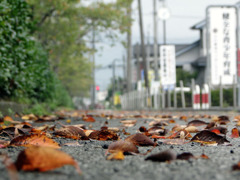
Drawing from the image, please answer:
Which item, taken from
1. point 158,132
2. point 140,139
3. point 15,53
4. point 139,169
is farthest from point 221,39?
point 139,169

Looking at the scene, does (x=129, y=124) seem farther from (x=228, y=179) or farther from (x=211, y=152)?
(x=228, y=179)

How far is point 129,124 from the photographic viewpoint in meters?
4.93

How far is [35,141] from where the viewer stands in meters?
2.45

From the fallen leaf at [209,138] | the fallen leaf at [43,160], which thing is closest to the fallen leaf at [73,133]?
the fallen leaf at [209,138]

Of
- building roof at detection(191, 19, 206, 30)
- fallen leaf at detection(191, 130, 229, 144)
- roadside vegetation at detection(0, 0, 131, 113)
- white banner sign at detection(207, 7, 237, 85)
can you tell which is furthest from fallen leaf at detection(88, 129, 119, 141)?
building roof at detection(191, 19, 206, 30)

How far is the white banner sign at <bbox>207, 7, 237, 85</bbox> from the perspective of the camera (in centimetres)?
1828

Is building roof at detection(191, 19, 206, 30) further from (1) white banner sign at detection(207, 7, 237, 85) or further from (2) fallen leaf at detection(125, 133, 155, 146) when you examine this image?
(2) fallen leaf at detection(125, 133, 155, 146)

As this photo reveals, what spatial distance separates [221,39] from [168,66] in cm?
887

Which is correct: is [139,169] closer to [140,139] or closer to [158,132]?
[140,139]

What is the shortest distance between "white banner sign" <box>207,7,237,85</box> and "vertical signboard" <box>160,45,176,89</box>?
24.7 feet

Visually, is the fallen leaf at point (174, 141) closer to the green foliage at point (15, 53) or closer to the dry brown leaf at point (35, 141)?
the dry brown leaf at point (35, 141)

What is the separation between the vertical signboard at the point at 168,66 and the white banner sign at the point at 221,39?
7521 millimetres

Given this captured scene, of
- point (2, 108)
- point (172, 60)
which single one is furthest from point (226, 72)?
point (2, 108)

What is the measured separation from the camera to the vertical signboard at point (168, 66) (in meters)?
26.6
